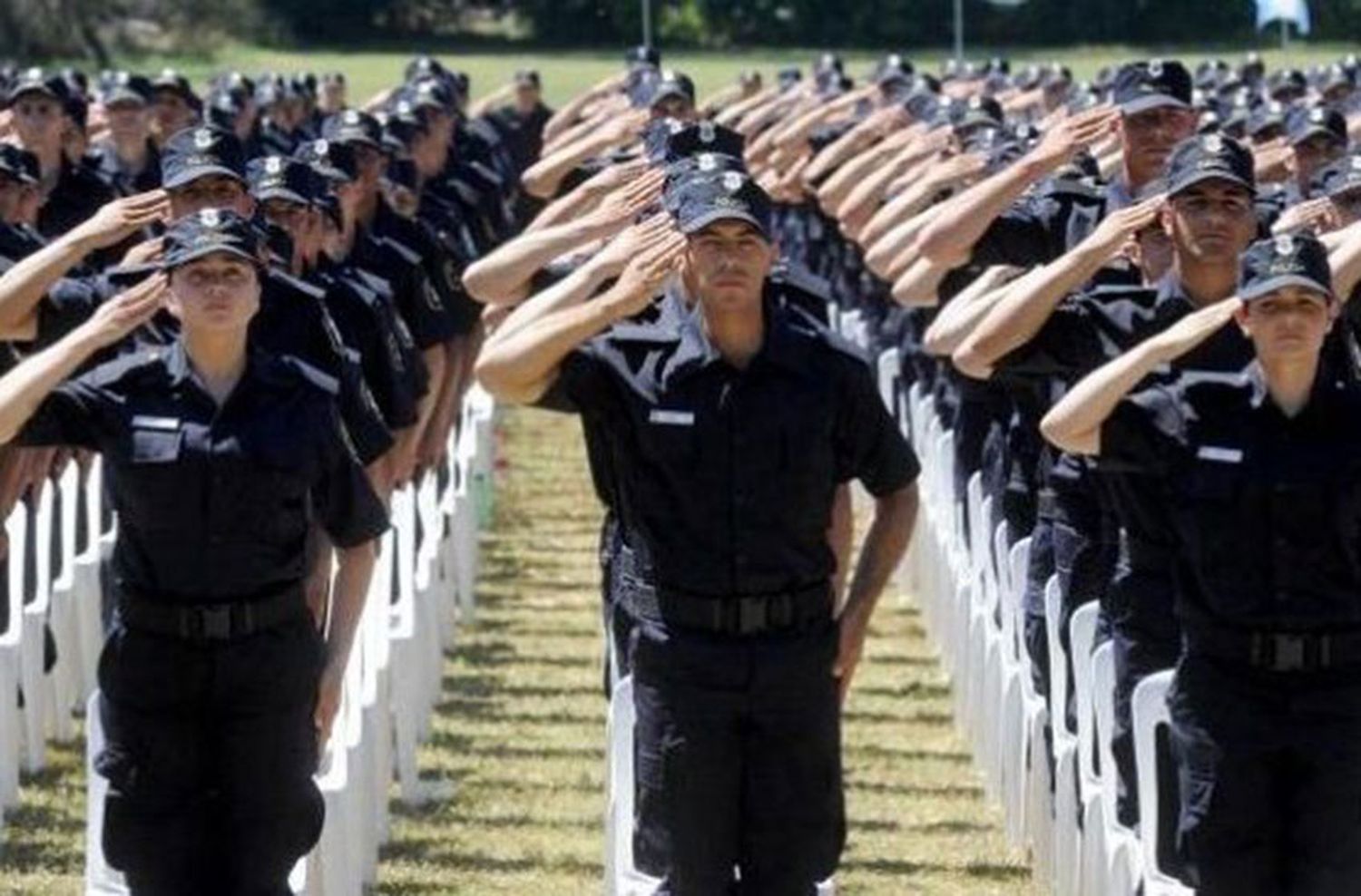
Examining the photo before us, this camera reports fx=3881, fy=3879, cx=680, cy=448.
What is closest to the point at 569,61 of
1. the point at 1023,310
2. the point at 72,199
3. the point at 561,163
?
the point at 72,199

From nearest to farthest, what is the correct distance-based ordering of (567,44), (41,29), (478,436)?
(478,436) < (41,29) < (567,44)

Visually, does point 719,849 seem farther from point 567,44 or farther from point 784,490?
point 567,44

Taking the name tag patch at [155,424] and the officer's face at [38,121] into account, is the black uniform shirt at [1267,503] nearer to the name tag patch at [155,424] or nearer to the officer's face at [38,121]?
the name tag patch at [155,424]

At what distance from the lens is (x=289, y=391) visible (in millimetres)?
8148

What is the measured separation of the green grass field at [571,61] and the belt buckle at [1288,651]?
36.0 meters

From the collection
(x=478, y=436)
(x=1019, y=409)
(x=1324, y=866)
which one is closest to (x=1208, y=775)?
(x=1324, y=866)

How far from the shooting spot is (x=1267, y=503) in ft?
25.0

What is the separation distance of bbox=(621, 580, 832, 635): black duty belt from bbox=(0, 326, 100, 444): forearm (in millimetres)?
1288

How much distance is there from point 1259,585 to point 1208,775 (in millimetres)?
386

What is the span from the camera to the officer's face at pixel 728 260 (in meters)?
7.93

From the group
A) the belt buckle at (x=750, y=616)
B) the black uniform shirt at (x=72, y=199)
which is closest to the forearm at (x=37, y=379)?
the belt buckle at (x=750, y=616)

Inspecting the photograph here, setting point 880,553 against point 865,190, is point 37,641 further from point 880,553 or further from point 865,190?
point 880,553

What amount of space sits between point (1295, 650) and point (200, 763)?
226 centimetres

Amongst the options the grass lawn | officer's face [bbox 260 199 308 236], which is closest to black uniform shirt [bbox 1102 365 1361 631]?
officer's face [bbox 260 199 308 236]
